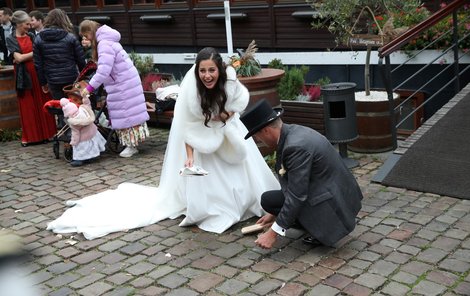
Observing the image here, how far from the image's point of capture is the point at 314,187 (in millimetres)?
4855

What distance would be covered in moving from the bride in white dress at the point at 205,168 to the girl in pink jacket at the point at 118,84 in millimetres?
2362

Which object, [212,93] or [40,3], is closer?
[212,93]

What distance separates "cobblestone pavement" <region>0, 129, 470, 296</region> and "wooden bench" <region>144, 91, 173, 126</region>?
11.4ft

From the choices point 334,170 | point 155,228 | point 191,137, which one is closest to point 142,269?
point 155,228

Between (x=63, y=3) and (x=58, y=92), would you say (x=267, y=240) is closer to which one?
(x=58, y=92)

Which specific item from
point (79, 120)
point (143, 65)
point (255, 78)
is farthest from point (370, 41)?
point (143, 65)

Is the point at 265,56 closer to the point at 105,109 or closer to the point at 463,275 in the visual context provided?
the point at 105,109

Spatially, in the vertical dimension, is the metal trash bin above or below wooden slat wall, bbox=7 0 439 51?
below

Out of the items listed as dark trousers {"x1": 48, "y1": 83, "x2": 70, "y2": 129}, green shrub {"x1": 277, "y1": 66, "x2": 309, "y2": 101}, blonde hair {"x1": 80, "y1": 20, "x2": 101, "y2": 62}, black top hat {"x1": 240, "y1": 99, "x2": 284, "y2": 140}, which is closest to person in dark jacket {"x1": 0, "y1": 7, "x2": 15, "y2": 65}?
dark trousers {"x1": 48, "y1": 83, "x2": 70, "y2": 129}

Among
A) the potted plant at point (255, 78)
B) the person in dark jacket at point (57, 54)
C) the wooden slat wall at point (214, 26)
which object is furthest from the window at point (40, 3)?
the potted plant at point (255, 78)

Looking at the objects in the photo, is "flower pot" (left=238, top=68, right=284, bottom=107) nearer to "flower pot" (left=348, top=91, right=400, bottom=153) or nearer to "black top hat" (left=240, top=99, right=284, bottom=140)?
"flower pot" (left=348, top=91, right=400, bottom=153)

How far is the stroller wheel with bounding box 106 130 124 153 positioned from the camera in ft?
28.7

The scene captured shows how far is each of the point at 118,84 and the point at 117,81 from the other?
4 cm

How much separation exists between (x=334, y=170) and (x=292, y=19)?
603 centimetres
